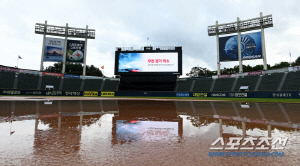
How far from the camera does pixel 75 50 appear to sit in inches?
1714

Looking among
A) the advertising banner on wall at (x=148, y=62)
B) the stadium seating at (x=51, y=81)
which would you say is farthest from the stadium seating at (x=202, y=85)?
the stadium seating at (x=51, y=81)

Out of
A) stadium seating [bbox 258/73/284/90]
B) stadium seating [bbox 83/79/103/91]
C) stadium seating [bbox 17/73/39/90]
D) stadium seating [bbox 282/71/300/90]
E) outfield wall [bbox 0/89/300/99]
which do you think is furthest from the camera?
stadium seating [bbox 83/79/103/91]

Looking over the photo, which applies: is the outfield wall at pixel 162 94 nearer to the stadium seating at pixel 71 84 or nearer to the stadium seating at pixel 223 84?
the stadium seating at pixel 71 84

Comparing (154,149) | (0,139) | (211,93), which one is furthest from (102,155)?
(211,93)

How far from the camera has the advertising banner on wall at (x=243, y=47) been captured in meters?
36.0

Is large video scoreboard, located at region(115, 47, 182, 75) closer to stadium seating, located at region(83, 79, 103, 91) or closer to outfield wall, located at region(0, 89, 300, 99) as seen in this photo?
outfield wall, located at region(0, 89, 300, 99)

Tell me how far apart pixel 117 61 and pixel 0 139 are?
132 ft

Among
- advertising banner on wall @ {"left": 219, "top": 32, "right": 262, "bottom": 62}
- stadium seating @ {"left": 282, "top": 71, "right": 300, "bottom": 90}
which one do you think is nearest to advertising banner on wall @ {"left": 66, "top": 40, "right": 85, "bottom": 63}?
advertising banner on wall @ {"left": 219, "top": 32, "right": 262, "bottom": 62}

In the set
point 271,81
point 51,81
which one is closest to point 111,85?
point 51,81

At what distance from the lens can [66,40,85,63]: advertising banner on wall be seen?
43.0 metres

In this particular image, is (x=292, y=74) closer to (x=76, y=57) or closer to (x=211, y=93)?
(x=211, y=93)

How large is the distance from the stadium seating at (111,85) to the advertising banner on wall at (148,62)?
5.37m

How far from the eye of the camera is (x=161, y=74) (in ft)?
142

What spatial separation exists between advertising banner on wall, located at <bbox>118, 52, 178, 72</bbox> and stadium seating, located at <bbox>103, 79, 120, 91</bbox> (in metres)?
5.37
